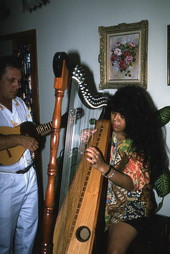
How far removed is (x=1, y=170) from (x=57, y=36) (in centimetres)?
178

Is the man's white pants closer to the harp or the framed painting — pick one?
the harp

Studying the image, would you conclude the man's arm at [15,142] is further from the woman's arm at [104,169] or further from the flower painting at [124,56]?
the flower painting at [124,56]

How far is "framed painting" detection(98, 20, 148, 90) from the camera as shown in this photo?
204 cm

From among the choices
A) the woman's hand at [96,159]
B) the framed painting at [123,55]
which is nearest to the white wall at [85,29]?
the framed painting at [123,55]

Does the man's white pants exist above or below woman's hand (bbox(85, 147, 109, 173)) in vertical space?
below

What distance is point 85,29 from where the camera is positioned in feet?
7.79

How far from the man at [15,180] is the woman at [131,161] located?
2.20 feet

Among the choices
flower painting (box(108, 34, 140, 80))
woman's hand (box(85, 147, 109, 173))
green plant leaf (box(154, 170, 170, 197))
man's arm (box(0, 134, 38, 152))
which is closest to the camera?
woman's hand (box(85, 147, 109, 173))

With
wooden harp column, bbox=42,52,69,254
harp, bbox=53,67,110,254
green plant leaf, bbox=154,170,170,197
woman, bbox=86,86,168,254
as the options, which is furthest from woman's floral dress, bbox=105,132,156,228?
wooden harp column, bbox=42,52,69,254

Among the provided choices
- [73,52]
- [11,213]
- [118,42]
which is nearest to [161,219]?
[11,213]

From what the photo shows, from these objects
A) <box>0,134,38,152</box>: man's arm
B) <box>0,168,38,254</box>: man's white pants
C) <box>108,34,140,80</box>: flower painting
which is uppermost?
<box>108,34,140,80</box>: flower painting

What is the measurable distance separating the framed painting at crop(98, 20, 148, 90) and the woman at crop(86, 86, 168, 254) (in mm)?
592

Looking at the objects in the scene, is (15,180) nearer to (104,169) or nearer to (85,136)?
(85,136)

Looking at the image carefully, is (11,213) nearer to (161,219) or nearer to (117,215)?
(117,215)
